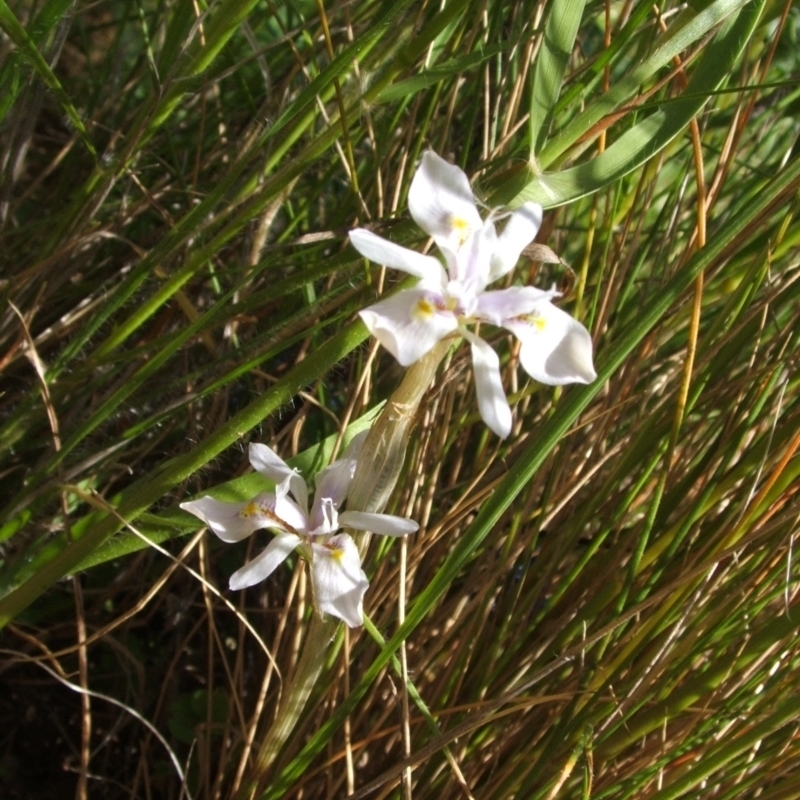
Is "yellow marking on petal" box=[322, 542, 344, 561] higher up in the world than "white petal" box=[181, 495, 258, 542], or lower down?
lower down

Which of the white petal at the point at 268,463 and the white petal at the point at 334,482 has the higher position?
the white petal at the point at 268,463

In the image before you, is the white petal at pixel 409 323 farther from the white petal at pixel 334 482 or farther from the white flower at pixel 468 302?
the white petal at pixel 334 482

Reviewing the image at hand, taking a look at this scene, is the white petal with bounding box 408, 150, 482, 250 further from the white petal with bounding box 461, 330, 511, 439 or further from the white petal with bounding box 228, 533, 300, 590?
the white petal with bounding box 228, 533, 300, 590

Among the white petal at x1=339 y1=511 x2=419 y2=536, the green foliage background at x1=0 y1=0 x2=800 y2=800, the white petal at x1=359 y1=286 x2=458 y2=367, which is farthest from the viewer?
the green foliage background at x1=0 y1=0 x2=800 y2=800

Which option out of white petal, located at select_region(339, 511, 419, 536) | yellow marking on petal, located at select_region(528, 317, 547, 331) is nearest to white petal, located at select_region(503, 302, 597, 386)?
yellow marking on petal, located at select_region(528, 317, 547, 331)

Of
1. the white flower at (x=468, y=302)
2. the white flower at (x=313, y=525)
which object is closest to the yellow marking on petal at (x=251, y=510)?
the white flower at (x=313, y=525)

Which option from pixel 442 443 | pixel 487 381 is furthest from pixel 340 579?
pixel 442 443
